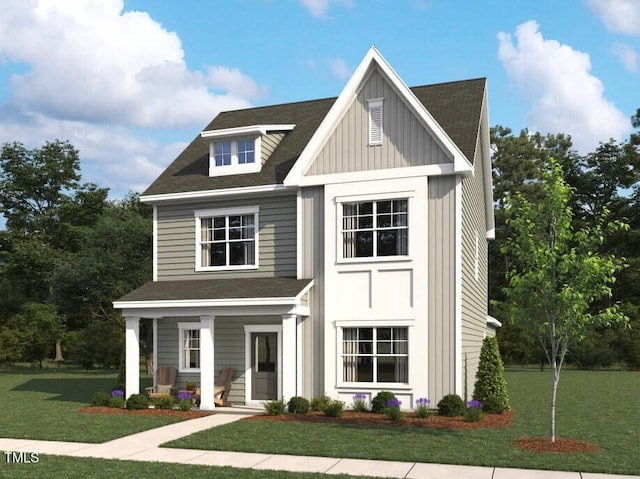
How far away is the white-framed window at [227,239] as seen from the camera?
2173 cm

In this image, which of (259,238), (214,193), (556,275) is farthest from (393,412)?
(214,193)

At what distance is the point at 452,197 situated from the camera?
62.0ft

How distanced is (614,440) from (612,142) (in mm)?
47145

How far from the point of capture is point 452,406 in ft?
57.9

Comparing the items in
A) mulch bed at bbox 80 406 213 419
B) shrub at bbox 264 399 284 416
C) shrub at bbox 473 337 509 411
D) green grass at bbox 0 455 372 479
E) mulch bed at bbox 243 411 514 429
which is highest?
shrub at bbox 473 337 509 411

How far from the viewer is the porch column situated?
740 inches

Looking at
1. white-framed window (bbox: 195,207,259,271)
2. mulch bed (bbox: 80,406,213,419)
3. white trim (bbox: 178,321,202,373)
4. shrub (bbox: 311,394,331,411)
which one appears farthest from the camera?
white trim (bbox: 178,321,202,373)

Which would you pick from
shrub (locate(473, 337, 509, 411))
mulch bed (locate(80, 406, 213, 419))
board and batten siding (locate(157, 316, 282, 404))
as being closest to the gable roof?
board and batten siding (locate(157, 316, 282, 404))

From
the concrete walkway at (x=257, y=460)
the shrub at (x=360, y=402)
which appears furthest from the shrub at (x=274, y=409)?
the concrete walkway at (x=257, y=460)

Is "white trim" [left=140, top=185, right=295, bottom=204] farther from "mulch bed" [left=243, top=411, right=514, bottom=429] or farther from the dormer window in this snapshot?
"mulch bed" [left=243, top=411, right=514, bottom=429]

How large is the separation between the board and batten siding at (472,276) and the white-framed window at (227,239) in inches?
249

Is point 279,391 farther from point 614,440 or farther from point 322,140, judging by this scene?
point 614,440

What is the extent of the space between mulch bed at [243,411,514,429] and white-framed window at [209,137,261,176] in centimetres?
819

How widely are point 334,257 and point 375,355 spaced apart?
297cm
